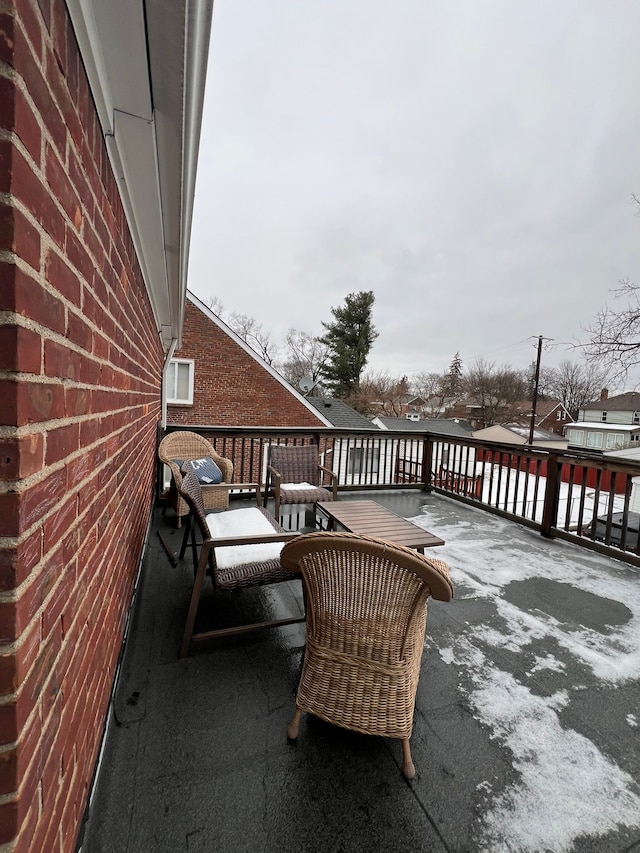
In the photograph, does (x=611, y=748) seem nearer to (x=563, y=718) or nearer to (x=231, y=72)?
(x=563, y=718)

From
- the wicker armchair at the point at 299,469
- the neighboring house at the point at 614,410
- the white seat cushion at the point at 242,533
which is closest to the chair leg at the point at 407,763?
the white seat cushion at the point at 242,533

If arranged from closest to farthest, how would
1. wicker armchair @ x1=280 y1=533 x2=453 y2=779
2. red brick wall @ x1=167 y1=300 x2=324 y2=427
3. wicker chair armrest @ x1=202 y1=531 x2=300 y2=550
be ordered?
wicker armchair @ x1=280 y1=533 x2=453 y2=779
wicker chair armrest @ x1=202 y1=531 x2=300 y2=550
red brick wall @ x1=167 y1=300 x2=324 y2=427

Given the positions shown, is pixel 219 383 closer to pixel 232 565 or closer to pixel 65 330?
pixel 232 565

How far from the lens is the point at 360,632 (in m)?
1.47

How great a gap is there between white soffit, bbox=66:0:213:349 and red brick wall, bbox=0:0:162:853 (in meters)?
0.08

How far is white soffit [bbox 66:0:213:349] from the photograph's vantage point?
0.79 meters

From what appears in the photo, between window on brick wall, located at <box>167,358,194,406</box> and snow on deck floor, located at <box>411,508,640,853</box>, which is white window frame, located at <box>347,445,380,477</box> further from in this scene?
window on brick wall, located at <box>167,358,194,406</box>

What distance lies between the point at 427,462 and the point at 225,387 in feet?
22.9

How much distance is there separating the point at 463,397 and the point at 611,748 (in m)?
38.6

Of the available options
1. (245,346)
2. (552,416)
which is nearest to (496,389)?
(552,416)

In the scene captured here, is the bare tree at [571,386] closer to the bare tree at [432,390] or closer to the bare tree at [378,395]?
the bare tree at [432,390]

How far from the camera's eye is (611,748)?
1551mm

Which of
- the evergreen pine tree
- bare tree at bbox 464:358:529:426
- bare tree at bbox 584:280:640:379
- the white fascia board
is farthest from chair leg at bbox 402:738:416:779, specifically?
bare tree at bbox 464:358:529:426

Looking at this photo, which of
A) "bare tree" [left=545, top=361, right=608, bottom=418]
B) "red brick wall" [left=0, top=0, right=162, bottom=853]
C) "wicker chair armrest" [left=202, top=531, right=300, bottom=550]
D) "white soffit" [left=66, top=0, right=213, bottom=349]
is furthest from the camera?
"bare tree" [left=545, top=361, right=608, bottom=418]
